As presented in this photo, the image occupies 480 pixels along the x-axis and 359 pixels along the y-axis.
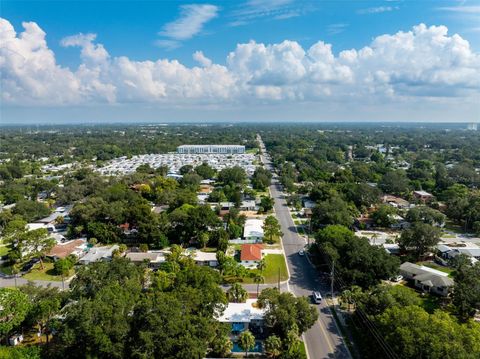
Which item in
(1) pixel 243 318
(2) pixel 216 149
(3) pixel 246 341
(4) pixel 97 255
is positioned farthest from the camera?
(2) pixel 216 149

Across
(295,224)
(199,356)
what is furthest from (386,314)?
(295,224)

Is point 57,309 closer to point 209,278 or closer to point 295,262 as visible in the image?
point 209,278

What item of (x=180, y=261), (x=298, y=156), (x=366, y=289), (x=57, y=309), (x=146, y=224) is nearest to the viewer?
(x=57, y=309)

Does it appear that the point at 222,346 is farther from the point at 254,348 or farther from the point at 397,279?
the point at 397,279

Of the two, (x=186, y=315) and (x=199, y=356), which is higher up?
(x=186, y=315)

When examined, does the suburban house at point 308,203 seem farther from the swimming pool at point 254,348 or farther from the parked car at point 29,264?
the parked car at point 29,264

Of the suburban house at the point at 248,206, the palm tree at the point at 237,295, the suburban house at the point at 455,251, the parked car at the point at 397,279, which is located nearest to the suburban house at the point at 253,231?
the suburban house at the point at 248,206

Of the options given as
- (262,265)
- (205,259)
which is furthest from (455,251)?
(205,259)

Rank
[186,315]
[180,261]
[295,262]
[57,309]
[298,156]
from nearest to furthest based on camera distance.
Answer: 1. [186,315]
2. [57,309]
3. [180,261]
4. [295,262]
5. [298,156]
